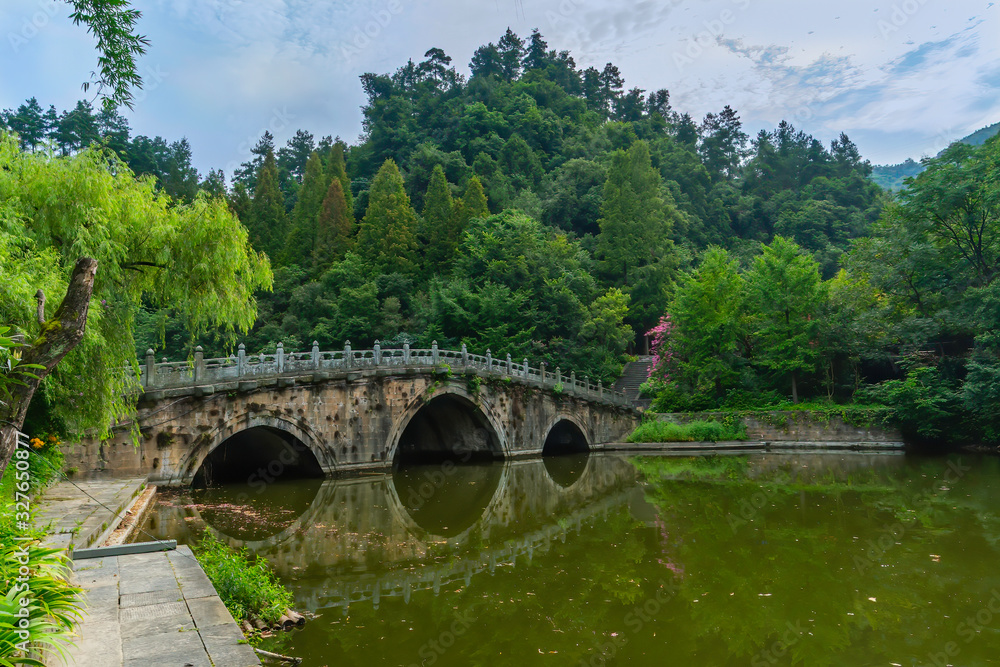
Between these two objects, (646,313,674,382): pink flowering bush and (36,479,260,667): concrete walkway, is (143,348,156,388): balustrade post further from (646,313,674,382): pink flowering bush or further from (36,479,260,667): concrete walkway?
(646,313,674,382): pink flowering bush

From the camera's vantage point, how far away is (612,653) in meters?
6.54

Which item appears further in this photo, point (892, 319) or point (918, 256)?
point (892, 319)

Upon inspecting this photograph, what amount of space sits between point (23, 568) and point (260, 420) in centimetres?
1493

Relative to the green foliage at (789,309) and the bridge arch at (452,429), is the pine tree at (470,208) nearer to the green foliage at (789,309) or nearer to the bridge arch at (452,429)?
the bridge arch at (452,429)

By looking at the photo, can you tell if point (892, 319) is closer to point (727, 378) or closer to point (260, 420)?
point (727, 378)

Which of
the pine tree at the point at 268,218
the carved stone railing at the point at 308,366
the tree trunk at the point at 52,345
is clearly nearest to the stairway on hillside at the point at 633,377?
the carved stone railing at the point at 308,366

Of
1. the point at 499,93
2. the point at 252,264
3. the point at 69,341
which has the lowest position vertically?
the point at 69,341

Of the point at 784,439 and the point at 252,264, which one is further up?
the point at 252,264

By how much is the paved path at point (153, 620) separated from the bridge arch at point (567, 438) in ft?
71.8

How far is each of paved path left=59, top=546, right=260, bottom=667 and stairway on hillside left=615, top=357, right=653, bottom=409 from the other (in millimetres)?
28434

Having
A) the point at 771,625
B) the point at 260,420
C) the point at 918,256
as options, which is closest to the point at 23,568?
the point at 771,625

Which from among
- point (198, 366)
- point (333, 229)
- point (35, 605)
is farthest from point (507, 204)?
point (35, 605)

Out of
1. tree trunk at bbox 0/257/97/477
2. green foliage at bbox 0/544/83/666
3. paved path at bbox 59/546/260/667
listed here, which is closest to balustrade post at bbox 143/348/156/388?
paved path at bbox 59/546/260/667

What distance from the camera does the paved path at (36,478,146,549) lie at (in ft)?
25.1
